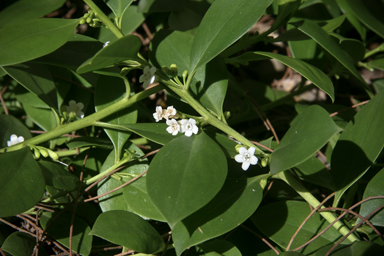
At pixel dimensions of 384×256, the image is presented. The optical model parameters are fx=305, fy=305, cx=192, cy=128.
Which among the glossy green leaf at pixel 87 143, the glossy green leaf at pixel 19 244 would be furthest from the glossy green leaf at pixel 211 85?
the glossy green leaf at pixel 19 244

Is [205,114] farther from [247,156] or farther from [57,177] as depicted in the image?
[57,177]

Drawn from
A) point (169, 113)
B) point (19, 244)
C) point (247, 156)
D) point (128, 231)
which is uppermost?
point (169, 113)

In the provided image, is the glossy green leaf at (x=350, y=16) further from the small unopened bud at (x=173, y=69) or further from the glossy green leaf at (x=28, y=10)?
the glossy green leaf at (x=28, y=10)

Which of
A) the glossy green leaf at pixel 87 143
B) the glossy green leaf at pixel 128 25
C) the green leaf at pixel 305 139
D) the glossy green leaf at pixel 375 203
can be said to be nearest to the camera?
the green leaf at pixel 305 139

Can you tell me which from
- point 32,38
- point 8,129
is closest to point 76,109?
point 8,129

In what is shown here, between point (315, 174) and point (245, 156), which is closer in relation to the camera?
point (245, 156)

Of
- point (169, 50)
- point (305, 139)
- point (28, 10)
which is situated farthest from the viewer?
point (28, 10)

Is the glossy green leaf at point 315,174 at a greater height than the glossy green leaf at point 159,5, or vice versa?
the glossy green leaf at point 159,5
